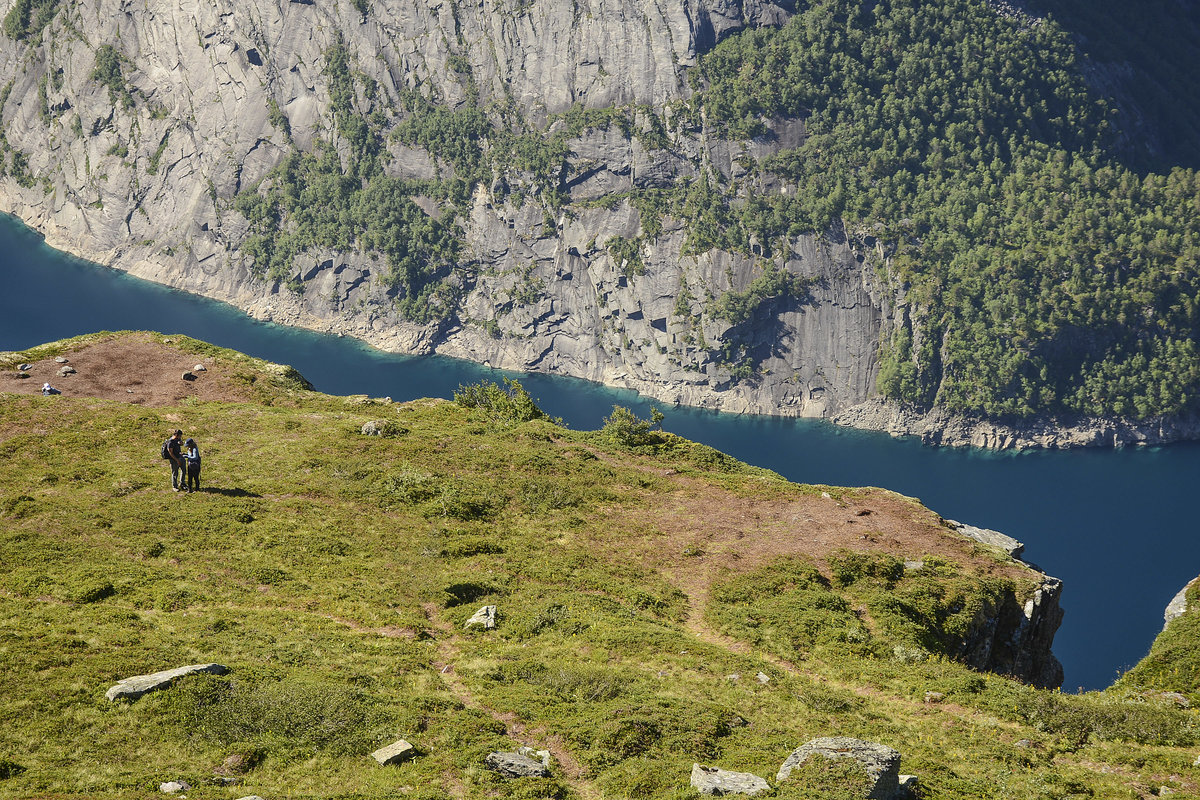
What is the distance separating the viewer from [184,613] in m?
35.0

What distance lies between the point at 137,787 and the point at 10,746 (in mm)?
4028

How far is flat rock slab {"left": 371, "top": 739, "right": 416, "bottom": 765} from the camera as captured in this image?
1041 inches

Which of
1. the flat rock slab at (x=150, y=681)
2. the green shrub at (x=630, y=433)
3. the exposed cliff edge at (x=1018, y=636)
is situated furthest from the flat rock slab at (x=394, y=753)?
the green shrub at (x=630, y=433)

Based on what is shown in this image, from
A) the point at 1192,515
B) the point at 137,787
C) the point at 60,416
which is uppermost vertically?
the point at 60,416

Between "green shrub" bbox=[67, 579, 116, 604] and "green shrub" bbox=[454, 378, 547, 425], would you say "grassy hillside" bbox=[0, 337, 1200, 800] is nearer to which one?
"green shrub" bbox=[67, 579, 116, 604]

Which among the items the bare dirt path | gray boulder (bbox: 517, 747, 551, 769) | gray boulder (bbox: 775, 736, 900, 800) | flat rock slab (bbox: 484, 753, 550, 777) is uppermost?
the bare dirt path

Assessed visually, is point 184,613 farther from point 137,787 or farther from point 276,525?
point 137,787

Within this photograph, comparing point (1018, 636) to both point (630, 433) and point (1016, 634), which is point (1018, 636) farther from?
point (630, 433)

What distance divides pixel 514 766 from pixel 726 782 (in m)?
5.71

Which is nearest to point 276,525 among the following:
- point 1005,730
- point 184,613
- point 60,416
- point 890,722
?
point 184,613

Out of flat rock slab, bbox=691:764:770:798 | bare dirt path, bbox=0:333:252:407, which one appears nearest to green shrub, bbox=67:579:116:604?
flat rock slab, bbox=691:764:770:798

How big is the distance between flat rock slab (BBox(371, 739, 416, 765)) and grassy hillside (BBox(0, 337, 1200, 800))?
1.05ft

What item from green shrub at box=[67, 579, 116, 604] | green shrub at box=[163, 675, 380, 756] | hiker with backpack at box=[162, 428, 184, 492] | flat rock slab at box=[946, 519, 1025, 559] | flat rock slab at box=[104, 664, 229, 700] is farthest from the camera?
flat rock slab at box=[946, 519, 1025, 559]

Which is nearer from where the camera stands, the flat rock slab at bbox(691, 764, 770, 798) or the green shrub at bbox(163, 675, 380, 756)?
the flat rock slab at bbox(691, 764, 770, 798)
